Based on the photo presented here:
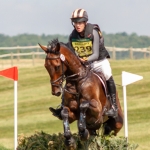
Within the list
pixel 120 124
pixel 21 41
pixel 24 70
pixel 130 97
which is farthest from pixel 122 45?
pixel 120 124

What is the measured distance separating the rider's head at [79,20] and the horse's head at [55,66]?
1.97ft

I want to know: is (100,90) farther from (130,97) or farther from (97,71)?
(130,97)

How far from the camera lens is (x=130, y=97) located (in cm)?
2408

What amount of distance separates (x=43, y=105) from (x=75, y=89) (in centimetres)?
1375

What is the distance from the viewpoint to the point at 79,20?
10.1 meters

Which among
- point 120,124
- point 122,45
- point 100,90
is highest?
point 100,90

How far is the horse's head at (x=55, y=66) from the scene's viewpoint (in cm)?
935

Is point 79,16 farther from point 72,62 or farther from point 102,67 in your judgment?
point 102,67

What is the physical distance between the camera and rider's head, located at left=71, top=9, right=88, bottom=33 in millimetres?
10086

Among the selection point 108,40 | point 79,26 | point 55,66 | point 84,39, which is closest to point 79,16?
point 79,26

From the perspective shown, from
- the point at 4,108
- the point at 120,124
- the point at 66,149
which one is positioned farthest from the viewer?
the point at 4,108

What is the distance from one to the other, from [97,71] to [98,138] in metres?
1.44

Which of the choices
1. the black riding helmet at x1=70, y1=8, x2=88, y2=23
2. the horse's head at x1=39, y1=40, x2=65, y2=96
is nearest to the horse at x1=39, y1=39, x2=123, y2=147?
the horse's head at x1=39, y1=40, x2=65, y2=96

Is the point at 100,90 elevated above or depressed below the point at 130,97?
above
